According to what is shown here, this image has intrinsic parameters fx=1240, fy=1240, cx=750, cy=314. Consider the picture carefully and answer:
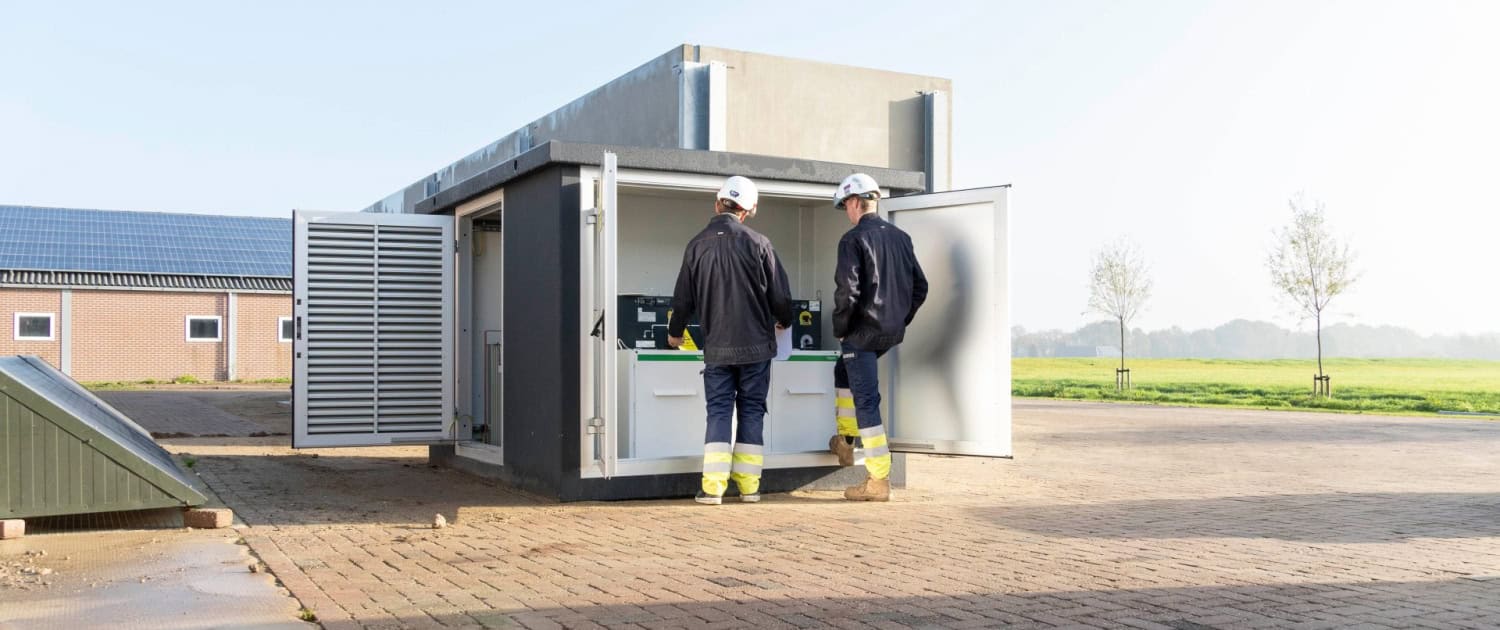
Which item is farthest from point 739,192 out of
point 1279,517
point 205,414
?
point 205,414

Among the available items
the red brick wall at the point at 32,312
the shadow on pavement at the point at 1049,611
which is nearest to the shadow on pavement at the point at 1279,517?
the shadow on pavement at the point at 1049,611

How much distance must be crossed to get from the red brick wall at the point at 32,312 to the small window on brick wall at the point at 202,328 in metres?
3.44

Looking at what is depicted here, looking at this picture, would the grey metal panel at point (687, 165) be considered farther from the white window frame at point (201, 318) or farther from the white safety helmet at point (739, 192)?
the white window frame at point (201, 318)

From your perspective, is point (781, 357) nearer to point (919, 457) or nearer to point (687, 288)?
point (687, 288)

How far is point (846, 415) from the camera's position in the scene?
Result: 801cm

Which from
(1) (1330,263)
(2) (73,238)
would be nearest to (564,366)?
(1) (1330,263)

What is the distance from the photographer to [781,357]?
26.2ft

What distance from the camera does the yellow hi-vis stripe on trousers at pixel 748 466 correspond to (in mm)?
7359

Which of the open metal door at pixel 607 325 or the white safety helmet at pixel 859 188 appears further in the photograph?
the white safety helmet at pixel 859 188

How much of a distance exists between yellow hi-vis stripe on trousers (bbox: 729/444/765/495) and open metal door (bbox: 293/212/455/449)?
106 inches

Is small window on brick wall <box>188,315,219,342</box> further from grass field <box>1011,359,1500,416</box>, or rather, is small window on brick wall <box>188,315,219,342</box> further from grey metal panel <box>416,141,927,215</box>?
grey metal panel <box>416,141,927,215</box>

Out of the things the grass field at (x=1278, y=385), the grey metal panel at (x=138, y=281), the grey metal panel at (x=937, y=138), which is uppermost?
the grey metal panel at (x=937, y=138)

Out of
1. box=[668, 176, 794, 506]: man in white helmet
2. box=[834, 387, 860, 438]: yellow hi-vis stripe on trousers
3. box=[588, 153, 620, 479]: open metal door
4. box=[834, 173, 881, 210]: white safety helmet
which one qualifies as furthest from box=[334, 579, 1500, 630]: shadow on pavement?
box=[834, 173, 881, 210]: white safety helmet

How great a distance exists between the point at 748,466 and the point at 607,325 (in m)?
1.20
